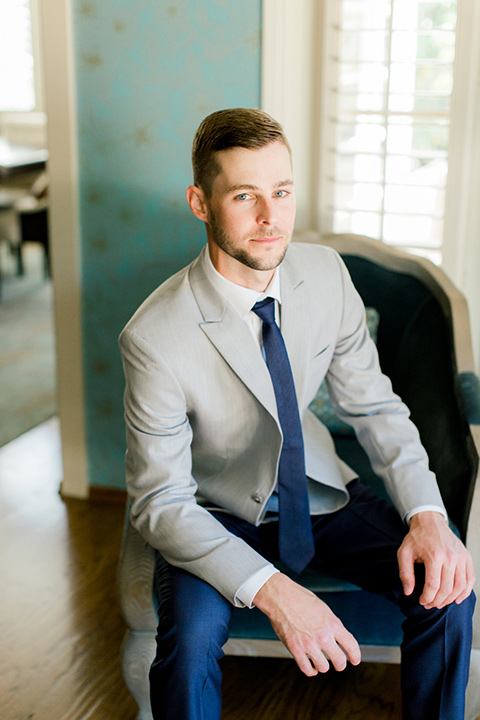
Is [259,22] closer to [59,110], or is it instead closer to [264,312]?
[59,110]

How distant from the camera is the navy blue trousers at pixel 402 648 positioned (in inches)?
51.9

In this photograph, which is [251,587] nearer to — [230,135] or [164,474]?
[164,474]

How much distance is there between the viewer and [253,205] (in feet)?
4.78

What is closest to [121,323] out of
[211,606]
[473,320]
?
[473,320]

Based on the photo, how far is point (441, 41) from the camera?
7.11 feet

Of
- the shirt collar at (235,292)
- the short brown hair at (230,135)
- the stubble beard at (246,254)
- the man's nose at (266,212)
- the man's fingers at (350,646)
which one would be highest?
the short brown hair at (230,135)

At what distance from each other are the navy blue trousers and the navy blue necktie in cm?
14

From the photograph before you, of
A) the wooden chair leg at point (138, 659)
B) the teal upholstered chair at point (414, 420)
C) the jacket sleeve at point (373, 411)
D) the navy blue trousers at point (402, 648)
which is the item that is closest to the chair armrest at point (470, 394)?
the teal upholstered chair at point (414, 420)

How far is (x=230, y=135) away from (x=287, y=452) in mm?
633

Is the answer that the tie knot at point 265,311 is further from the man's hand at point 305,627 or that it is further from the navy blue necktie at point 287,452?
the man's hand at point 305,627

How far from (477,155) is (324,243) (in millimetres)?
536

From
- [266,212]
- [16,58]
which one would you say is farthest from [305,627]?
[16,58]

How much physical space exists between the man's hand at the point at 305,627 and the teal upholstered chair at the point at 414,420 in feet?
0.88

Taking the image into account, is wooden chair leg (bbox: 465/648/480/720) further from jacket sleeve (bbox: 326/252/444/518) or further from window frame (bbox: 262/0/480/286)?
window frame (bbox: 262/0/480/286)
